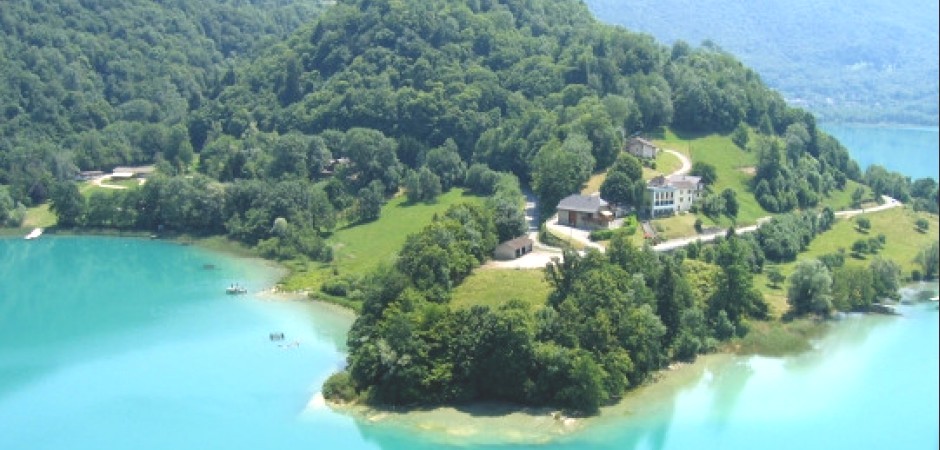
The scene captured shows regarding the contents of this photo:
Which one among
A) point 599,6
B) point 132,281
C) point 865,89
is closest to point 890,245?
point 132,281

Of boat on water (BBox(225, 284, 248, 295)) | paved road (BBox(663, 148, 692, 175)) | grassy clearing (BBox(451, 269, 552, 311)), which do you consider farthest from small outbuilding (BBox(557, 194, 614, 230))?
boat on water (BBox(225, 284, 248, 295))

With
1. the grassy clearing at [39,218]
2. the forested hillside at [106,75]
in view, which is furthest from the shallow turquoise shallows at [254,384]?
the forested hillside at [106,75]

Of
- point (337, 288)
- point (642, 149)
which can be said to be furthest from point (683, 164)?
point (337, 288)

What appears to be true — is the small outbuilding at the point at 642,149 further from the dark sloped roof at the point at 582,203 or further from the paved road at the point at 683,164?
the dark sloped roof at the point at 582,203

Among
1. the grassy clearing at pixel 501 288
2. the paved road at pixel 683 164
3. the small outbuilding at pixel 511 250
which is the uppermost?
the grassy clearing at pixel 501 288

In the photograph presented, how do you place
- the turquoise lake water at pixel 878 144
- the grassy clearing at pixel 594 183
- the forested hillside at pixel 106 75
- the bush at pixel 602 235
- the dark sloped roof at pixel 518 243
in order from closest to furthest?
the dark sloped roof at pixel 518 243 → the bush at pixel 602 235 → the turquoise lake water at pixel 878 144 → the grassy clearing at pixel 594 183 → the forested hillside at pixel 106 75

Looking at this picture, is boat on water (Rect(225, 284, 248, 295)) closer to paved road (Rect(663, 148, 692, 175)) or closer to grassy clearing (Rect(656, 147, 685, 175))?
grassy clearing (Rect(656, 147, 685, 175))

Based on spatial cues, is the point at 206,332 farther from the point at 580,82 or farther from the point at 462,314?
the point at 580,82
